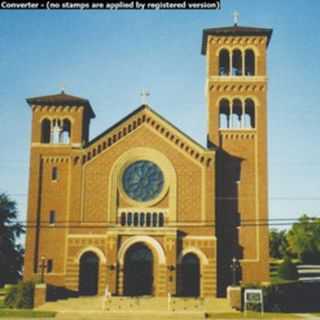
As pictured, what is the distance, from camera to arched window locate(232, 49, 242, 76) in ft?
204

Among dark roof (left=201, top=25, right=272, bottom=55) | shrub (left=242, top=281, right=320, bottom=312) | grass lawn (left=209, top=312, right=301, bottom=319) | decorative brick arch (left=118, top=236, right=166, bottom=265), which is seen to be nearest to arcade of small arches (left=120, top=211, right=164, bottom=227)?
decorative brick arch (left=118, top=236, right=166, bottom=265)

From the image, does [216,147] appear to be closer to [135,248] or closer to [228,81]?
[228,81]

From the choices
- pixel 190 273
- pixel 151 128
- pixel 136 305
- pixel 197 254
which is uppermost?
pixel 151 128

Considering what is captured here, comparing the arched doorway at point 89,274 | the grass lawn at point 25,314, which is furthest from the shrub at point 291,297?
the grass lawn at point 25,314

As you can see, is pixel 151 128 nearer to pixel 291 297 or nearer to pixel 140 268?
pixel 140 268

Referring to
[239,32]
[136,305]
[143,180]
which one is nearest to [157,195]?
[143,180]

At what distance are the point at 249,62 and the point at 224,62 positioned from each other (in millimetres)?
2459

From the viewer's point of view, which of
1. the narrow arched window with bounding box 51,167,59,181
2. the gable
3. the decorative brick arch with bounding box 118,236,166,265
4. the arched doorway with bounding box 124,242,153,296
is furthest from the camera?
the narrow arched window with bounding box 51,167,59,181

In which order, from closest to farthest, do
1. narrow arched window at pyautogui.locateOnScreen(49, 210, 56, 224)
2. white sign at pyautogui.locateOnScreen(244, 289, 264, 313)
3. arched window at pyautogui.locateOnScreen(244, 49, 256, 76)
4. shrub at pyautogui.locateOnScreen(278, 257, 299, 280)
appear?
white sign at pyautogui.locateOnScreen(244, 289, 264, 313), narrow arched window at pyautogui.locateOnScreen(49, 210, 56, 224), shrub at pyautogui.locateOnScreen(278, 257, 299, 280), arched window at pyautogui.locateOnScreen(244, 49, 256, 76)

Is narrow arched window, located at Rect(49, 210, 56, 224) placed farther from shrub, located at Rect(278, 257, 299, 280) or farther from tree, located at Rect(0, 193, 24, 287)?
shrub, located at Rect(278, 257, 299, 280)

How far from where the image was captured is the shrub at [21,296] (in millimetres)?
50594

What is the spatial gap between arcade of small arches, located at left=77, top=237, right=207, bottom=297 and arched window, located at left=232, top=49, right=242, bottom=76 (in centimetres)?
1864

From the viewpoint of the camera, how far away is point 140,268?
183 feet

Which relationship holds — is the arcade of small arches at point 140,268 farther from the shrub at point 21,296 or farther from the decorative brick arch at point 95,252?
the shrub at point 21,296
